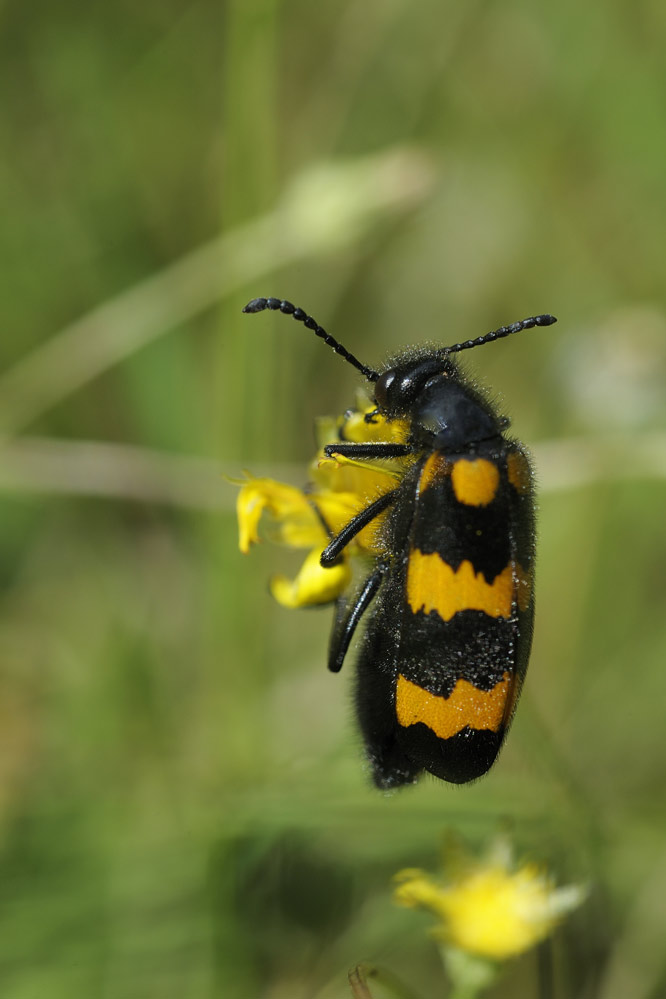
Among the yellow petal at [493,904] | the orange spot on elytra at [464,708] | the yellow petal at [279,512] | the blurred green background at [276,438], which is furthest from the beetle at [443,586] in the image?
the blurred green background at [276,438]

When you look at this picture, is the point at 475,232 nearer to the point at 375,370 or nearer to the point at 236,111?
the point at 236,111

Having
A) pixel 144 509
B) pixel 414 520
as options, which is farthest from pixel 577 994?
pixel 144 509

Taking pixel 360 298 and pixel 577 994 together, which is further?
pixel 360 298

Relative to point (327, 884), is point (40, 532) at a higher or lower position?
higher

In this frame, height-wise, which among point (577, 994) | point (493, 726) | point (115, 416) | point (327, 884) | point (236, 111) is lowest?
point (577, 994)

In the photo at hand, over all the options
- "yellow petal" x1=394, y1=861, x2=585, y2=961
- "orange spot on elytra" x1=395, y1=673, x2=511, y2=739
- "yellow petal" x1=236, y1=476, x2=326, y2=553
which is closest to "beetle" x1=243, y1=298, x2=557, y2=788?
"orange spot on elytra" x1=395, y1=673, x2=511, y2=739

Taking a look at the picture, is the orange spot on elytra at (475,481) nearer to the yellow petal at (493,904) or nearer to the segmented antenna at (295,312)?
the segmented antenna at (295,312)

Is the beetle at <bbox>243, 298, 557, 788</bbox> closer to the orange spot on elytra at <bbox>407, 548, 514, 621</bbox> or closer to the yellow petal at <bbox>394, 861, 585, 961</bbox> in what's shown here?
the orange spot on elytra at <bbox>407, 548, 514, 621</bbox>
